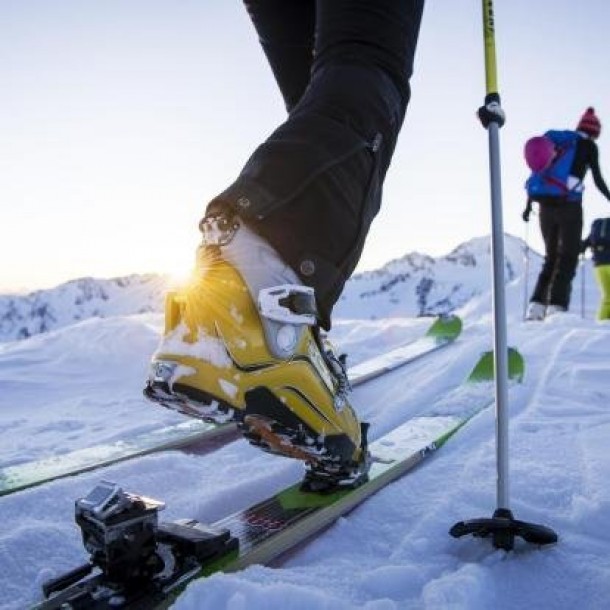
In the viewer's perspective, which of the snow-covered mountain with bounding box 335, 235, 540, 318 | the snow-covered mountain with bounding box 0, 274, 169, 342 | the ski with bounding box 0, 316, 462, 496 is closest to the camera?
the ski with bounding box 0, 316, 462, 496

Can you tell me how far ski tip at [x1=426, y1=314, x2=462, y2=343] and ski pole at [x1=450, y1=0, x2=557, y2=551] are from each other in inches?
154

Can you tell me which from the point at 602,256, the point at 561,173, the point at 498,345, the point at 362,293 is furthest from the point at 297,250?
the point at 362,293

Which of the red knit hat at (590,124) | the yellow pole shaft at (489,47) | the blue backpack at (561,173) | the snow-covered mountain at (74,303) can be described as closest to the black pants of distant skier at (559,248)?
the blue backpack at (561,173)

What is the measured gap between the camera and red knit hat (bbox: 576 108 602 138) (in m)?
6.29

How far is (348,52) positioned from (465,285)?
15244 centimetres

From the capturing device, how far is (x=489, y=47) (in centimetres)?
141

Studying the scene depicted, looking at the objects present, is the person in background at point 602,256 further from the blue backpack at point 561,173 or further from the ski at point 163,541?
the ski at point 163,541

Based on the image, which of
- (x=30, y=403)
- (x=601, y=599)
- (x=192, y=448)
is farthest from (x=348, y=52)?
(x=30, y=403)

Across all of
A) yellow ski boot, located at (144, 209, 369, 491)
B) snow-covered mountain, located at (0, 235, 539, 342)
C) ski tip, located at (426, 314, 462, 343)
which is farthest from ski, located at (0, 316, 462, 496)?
snow-covered mountain, located at (0, 235, 539, 342)

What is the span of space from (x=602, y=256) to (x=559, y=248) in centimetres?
70

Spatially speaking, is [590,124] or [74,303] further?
[74,303]

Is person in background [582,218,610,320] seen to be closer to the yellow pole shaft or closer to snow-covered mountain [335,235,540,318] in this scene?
the yellow pole shaft

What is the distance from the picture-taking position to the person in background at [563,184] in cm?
624

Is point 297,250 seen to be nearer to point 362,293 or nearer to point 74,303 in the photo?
point 362,293
